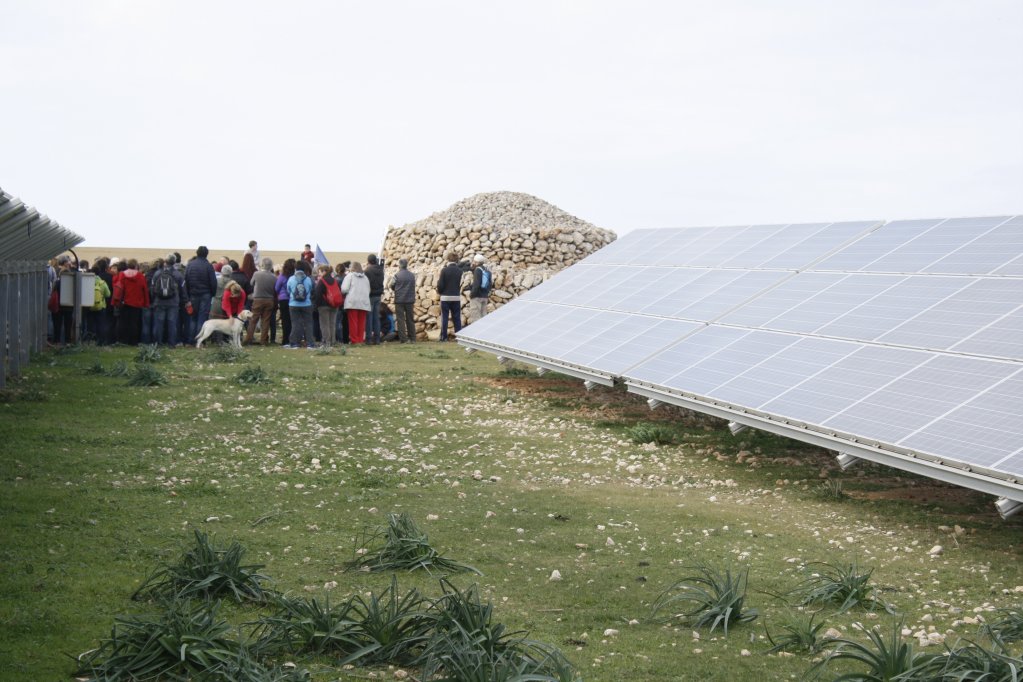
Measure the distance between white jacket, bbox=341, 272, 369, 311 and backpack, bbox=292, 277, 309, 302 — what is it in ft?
4.96

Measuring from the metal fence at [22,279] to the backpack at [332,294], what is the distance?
5.74 m

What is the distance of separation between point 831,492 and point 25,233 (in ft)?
43.2

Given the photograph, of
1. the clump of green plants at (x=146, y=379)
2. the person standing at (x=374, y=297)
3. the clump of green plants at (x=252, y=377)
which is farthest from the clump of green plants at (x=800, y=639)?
the person standing at (x=374, y=297)

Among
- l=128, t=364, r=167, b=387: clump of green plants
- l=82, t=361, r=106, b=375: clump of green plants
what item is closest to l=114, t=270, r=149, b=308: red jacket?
l=82, t=361, r=106, b=375: clump of green plants

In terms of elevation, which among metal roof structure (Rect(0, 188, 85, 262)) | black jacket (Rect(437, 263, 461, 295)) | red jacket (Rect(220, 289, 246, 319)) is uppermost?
metal roof structure (Rect(0, 188, 85, 262))

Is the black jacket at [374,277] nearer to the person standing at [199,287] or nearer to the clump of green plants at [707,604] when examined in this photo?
the person standing at [199,287]

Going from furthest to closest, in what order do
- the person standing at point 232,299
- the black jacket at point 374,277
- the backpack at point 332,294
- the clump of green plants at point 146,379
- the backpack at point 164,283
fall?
the black jacket at point 374,277 → the backpack at point 332,294 → the backpack at point 164,283 → the person standing at point 232,299 → the clump of green plants at point 146,379

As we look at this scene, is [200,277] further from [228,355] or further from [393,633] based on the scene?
[393,633]

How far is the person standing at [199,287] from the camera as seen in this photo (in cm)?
2442

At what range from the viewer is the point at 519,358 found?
16.9m

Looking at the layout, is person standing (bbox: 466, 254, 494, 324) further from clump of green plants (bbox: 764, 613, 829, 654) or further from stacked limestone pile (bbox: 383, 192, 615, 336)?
clump of green plants (bbox: 764, 613, 829, 654)

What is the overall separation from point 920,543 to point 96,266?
2095cm

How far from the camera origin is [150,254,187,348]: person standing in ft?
77.0

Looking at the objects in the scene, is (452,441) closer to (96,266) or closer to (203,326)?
(203,326)
